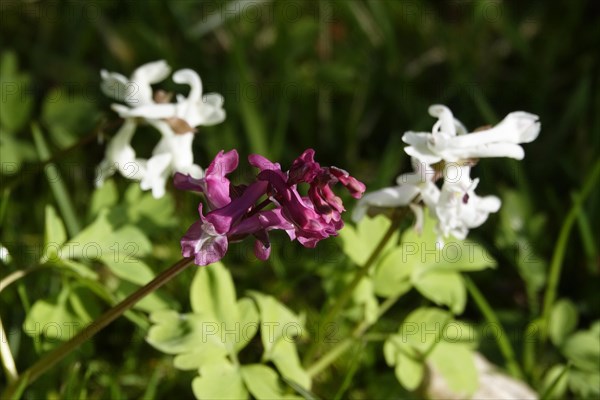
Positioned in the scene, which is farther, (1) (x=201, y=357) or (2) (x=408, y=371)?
(2) (x=408, y=371)

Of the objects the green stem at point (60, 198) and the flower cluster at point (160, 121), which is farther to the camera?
the green stem at point (60, 198)

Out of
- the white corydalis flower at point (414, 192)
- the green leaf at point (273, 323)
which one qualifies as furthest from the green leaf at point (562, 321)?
the green leaf at point (273, 323)

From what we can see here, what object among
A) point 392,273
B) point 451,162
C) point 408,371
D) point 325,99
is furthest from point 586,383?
point 325,99

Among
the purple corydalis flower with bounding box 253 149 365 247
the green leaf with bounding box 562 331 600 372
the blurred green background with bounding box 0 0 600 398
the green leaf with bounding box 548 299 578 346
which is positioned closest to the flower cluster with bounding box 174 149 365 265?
the purple corydalis flower with bounding box 253 149 365 247

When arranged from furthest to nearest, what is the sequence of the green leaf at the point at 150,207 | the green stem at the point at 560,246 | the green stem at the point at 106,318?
1. the green stem at the point at 560,246
2. the green leaf at the point at 150,207
3. the green stem at the point at 106,318

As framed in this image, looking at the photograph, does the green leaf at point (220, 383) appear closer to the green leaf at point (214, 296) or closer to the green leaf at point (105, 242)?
the green leaf at point (214, 296)

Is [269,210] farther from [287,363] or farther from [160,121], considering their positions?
[160,121]
